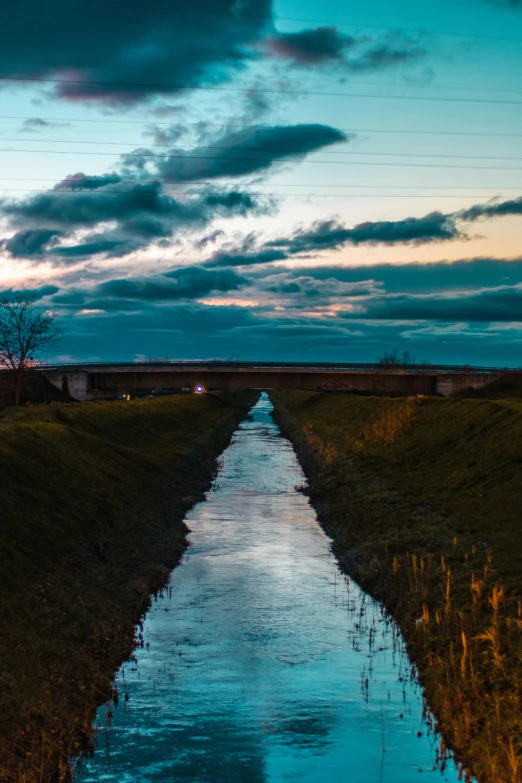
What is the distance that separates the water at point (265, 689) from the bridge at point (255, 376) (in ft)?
303

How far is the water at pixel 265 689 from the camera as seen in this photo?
13.4 meters

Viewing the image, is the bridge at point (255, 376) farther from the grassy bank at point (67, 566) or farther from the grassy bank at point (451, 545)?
the grassy bank at point (67, 566)

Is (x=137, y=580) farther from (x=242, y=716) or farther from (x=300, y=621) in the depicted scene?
(x=242, y=716)

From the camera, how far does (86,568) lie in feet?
75.0

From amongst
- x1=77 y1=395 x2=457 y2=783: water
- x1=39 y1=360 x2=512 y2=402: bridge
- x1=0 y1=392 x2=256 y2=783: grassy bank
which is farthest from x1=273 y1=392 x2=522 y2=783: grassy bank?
x1=39 y1=360 x2=512 y2=402: bridge

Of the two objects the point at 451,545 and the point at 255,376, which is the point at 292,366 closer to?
the point at 255,376

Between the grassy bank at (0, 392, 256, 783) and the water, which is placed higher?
the grassy bank at (0, 392, 256, 783)

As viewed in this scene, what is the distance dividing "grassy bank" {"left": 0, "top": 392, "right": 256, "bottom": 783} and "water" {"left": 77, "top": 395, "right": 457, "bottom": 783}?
66cm

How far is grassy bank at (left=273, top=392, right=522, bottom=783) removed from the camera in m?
14.1

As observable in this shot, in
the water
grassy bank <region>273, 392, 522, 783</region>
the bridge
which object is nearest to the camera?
the water

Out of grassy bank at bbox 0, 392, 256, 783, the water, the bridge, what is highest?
the bridge

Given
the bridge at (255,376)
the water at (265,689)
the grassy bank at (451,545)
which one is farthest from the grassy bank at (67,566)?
the bridge at (255,376)

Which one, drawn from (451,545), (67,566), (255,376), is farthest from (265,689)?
(255,376)

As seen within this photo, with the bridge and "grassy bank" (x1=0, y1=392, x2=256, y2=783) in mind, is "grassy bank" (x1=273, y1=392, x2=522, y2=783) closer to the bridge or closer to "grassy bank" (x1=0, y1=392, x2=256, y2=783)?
"grassy bank" (x1=0, y1=392, x2=256, y2=783)
